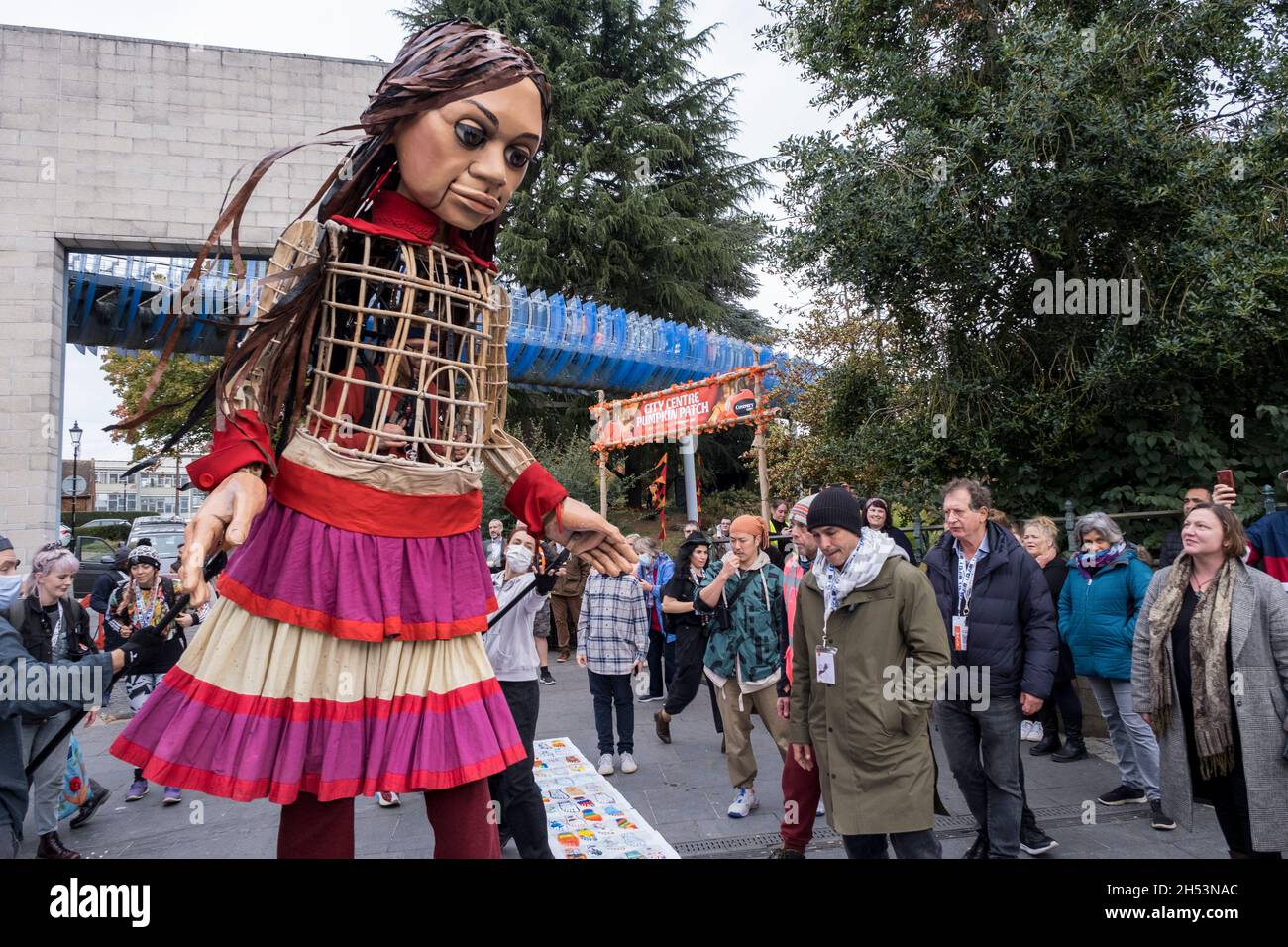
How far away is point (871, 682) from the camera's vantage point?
343cm

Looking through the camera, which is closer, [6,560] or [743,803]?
[743,803]

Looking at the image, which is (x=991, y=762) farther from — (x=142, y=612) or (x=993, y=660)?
(x=142, y=612)

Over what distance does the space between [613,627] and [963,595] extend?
278cm

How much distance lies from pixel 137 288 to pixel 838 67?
11.7 m

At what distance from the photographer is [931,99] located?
7.52 meters

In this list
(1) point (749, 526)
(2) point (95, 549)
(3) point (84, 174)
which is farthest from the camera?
(2) point (95, 549)

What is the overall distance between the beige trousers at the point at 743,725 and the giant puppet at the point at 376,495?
3173mm

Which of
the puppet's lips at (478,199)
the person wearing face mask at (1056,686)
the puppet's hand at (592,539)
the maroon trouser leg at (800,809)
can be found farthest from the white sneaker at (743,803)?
the puppet's lips at (478,199)

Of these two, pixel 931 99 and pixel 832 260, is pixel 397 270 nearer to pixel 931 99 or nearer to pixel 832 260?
pixel 832 260

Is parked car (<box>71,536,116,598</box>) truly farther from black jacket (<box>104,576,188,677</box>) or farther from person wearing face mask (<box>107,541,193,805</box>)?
person wearing face mask (<box>107,541,193,805</box>)

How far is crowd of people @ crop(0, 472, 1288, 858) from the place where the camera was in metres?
3.41

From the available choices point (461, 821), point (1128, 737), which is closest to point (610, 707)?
point (1128, 737)

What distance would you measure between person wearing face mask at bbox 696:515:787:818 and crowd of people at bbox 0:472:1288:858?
0.01 meters
